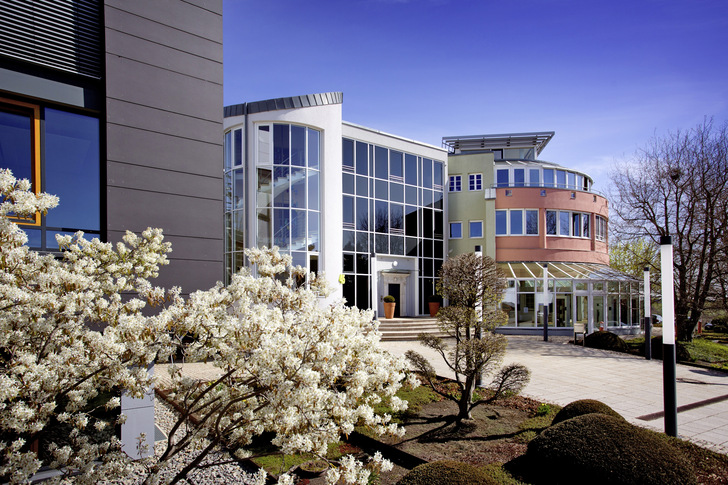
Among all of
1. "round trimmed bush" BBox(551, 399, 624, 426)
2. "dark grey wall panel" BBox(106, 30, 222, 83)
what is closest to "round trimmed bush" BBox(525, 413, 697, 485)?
"round trimmed bush" BBox(551, 399, 624, 426)

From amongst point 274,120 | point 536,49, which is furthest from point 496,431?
point 274,120

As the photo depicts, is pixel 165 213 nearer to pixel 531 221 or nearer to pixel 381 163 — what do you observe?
pixel 381 163

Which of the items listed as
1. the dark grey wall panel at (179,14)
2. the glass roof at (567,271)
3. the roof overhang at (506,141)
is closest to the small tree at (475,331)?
the dark grey wall panel at (179,14)

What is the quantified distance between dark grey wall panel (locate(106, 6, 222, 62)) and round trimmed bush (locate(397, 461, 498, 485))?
705 cm

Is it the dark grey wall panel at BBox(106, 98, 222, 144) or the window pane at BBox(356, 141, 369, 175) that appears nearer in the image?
the dark grey wall panel at BBox(106, 98, 222, 144)

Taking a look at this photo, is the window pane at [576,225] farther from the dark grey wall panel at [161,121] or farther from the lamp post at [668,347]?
the dark grey wall panel at [161,121]

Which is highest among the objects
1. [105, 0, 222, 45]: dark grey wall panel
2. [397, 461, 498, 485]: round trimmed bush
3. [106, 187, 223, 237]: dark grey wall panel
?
[105, 0, 222, 45]: dark grey wall panel

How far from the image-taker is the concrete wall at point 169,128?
662 cm

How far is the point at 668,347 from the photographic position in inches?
259

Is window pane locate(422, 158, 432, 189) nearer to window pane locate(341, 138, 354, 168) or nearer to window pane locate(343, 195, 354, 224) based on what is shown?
window pane locate(341, 138, 354, 168)

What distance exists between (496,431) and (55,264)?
242 inches

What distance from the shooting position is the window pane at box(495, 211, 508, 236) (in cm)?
2542

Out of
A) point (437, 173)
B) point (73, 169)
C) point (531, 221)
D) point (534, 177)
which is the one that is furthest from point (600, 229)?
point (73, 169)

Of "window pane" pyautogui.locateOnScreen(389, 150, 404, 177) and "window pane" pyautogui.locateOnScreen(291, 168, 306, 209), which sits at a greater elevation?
"window pane" pyautogui.locateOnScreen(389, 150, 404, 177)
